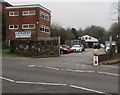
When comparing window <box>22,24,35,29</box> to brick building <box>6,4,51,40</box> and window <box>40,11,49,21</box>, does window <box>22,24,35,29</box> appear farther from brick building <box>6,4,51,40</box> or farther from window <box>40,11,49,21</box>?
window <box>40,11,49,21</box>

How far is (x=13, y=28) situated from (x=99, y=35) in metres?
73.7

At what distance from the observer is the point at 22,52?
23156mm

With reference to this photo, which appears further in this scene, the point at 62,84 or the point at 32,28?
the point at 32,28

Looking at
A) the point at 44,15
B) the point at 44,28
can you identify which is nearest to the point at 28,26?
the point at 44,28

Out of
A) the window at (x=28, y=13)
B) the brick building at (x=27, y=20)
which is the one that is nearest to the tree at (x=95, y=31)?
the brick building at (x=27, y=20)

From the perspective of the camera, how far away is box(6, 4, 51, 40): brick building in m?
34.8

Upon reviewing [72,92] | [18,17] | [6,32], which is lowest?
[72,92]

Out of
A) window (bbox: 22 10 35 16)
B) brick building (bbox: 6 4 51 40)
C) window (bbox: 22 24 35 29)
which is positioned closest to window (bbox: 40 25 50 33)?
brick building (bbox: 6 4 51 40)

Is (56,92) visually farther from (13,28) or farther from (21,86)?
(13,28)

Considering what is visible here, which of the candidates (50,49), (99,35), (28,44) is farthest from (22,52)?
(99,35)

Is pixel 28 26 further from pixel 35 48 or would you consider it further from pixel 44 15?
pixel 35 48

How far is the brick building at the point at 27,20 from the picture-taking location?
34844 mm

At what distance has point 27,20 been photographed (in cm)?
3559

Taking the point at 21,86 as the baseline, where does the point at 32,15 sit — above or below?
above
